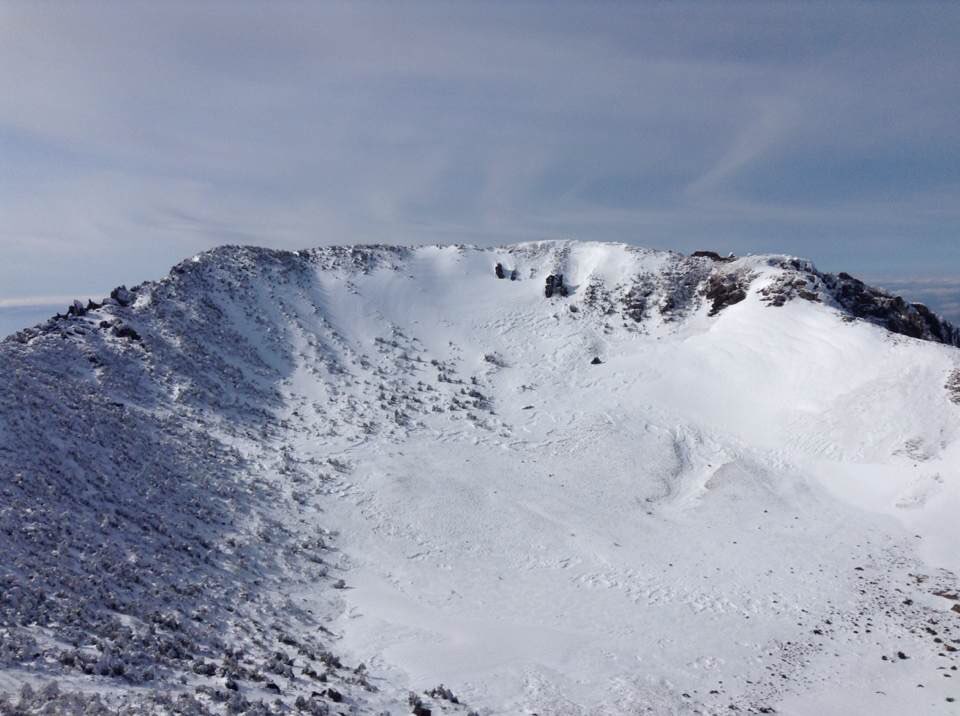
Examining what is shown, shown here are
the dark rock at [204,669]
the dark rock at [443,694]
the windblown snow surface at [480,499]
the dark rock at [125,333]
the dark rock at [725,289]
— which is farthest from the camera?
the dark rock at [725,289]

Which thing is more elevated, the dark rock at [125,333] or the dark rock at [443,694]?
the dark rock at [125,333]

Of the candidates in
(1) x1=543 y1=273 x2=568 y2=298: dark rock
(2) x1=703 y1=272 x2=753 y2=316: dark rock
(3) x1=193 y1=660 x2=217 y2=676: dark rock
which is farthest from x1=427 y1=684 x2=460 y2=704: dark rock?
(1) x1=543 y1=273 x2=568 y2=298: dark rock

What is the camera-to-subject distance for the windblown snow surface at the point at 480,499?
1472cm

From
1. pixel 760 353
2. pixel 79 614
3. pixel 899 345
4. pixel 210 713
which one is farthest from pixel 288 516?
pixel 899 345

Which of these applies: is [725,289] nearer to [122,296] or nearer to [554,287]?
[554,287]

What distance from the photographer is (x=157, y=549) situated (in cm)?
1852

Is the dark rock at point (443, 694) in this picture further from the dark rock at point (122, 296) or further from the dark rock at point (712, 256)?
the dark rock at point (712, 256)

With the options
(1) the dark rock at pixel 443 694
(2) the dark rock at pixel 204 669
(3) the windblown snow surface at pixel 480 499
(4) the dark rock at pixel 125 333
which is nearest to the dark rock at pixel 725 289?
(3) the windblown snow surface at pixel 480 499

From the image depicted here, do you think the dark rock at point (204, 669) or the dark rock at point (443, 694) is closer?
the dark rock at point (204, 669)

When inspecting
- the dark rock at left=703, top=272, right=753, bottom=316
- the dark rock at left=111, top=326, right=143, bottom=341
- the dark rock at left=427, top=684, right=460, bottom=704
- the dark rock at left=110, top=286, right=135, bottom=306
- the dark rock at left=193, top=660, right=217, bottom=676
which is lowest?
the dark rock at left=427, top=684, right=460, bottom=704

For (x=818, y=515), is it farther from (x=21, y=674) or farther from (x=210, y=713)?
(x=21, y=674)

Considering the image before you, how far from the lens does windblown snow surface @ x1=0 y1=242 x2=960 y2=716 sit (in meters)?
14.7

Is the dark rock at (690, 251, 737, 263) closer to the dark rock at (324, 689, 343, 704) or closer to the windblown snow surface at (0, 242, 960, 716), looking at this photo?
the windblown snow surface at (0, 242, 960, 716)

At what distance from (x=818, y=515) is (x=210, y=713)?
24802mm
